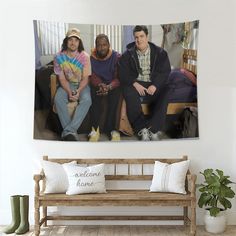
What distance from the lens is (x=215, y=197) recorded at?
470 centimetres

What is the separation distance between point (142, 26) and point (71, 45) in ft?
2.90

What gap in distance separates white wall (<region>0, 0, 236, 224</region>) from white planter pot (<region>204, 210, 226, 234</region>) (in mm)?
343

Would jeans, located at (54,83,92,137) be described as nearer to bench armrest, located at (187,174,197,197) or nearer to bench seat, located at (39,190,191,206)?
bench seat, located at (39,190,191,206)

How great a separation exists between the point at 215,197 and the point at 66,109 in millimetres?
2017

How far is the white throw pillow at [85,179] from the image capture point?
15.1 feet

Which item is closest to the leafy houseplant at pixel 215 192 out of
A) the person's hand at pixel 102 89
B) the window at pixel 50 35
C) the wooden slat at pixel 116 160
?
the wooden slat at pixel 116 160

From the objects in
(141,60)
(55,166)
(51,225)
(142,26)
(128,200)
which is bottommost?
(51,225)

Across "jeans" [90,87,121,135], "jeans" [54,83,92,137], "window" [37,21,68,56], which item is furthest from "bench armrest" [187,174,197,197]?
"window" [37,21,68,56]

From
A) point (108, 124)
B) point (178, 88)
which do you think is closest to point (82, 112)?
point (108, 124)

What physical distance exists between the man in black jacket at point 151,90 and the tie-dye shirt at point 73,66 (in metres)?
0.42

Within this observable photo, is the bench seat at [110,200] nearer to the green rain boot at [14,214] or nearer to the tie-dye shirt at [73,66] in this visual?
the green rain boot at [14,214]

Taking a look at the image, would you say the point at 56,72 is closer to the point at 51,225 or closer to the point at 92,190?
the point at 92,190

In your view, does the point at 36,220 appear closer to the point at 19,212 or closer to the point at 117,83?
the point at 19,212

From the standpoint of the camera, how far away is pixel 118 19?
5055mm
